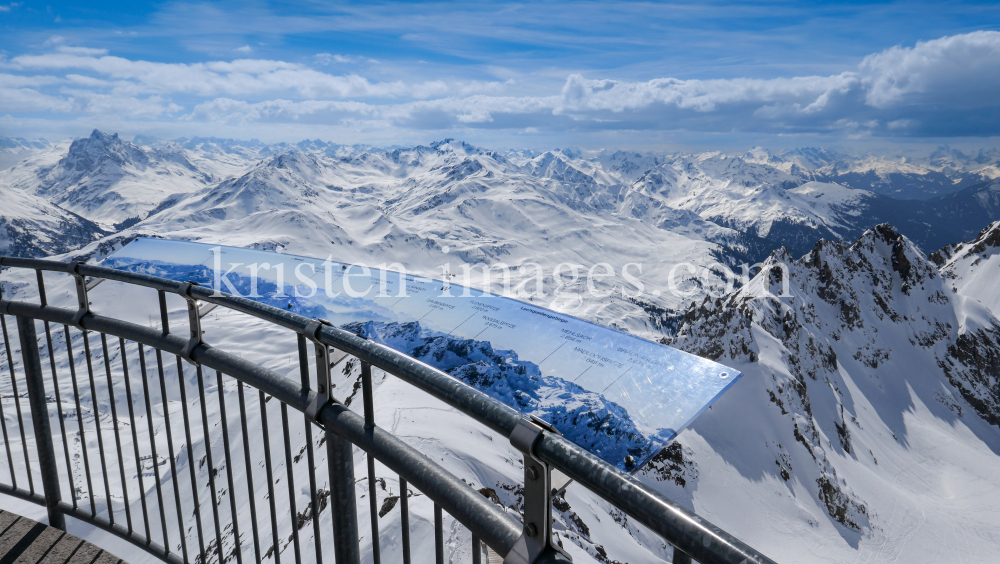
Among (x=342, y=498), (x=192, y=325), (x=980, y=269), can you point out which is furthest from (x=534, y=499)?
(x=980, y=269)

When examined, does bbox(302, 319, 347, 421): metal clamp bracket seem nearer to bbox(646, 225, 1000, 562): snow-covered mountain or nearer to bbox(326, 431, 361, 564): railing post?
bbox(326, 431, 361, 564): railing post

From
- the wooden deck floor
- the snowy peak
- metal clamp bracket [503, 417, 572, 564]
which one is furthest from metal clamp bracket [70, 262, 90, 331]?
the snowy peak

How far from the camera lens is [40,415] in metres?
5.86

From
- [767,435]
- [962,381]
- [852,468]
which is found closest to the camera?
[767,435]

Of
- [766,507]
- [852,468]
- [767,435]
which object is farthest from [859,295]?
[766,507]

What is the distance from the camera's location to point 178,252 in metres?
8.51

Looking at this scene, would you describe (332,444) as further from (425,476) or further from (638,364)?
(638,364)

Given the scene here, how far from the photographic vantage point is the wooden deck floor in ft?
18.0

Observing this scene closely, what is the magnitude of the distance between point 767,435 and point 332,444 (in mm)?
83050

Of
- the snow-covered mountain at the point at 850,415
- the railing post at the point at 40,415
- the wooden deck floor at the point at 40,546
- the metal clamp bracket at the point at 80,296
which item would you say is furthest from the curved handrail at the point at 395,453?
the snow-covered mountain at the point at 850,415

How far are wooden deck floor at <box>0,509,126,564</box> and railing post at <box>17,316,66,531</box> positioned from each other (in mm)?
239

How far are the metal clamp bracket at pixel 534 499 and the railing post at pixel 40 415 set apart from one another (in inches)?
228

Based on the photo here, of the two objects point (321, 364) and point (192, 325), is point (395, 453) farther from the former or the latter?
point (192, 325)

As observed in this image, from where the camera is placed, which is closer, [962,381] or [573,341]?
[573,341]
